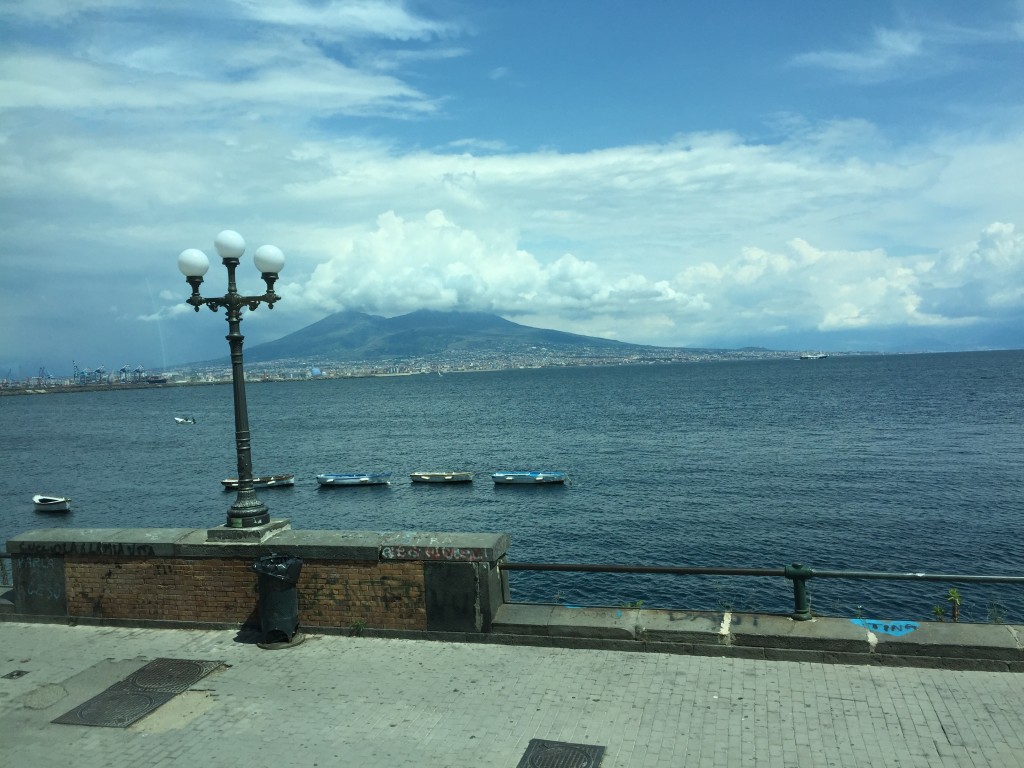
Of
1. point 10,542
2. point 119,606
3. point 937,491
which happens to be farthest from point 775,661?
point 937,491

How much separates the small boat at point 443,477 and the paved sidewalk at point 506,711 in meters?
49.6

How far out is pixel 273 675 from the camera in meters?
8.27

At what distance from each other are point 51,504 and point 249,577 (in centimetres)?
5305

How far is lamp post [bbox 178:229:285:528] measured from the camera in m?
9.76

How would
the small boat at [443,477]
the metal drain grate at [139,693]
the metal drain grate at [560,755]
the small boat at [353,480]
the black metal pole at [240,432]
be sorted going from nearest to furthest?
1. the metal drain grate at [560,755]
2. the metal drain grate at [139,693]
3. the black metal pole at [240,432]
4. the small boat at [443,477]
5. the small boat at [353,480]

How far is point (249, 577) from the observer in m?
9.45

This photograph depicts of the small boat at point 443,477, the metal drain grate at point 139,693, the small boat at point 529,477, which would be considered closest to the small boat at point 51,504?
the small boat at point 443,477

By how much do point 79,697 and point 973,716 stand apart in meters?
8.04

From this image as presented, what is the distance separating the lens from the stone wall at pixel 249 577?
351 inches

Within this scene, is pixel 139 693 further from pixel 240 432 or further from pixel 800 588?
pixel 800 588

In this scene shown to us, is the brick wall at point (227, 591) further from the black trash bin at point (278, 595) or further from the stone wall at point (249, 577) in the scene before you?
the black trash bin at point (278, 595)

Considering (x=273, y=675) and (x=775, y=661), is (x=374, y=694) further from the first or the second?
(x=775, y=661)

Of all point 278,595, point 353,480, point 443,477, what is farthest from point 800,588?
Answer: point 353,480

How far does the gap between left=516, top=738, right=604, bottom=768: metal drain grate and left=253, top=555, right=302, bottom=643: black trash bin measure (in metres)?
3.54
